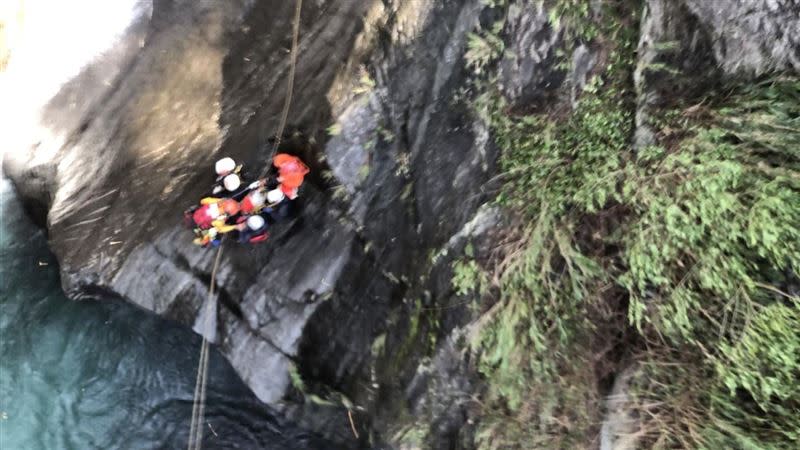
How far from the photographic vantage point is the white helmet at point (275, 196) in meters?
4.38

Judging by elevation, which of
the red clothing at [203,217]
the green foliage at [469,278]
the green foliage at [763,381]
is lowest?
the green foliage at [763,381]

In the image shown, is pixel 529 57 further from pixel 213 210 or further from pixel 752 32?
pixel 213 210

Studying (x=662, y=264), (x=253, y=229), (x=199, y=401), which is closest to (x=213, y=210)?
(x=253, y=229)

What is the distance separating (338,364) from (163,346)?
2212mm

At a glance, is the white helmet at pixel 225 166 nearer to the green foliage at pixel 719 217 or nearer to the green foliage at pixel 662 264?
the green foliage at pixel 662 264

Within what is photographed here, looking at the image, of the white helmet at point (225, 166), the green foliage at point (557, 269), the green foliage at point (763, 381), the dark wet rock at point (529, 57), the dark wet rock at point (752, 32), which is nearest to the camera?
the green foliage at point (763, 381)

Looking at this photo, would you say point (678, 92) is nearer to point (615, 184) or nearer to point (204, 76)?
point (615, 184)

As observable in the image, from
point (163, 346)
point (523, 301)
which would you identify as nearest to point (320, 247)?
point (523, 301)

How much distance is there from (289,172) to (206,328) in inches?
68.7

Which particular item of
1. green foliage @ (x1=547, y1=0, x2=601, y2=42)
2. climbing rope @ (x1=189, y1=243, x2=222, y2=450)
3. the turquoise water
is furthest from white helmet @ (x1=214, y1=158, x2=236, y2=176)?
green foliage @ (x1=547, y1=0, x2=601, y2=42)

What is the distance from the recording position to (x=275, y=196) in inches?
173

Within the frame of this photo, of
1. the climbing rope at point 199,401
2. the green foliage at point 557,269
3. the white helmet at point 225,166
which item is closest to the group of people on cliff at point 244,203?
the white helmet at point 225,166

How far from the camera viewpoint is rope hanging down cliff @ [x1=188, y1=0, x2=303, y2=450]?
15.2ft

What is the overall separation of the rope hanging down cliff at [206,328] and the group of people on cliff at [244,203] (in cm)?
21
